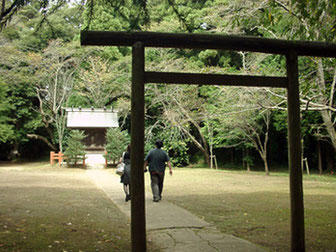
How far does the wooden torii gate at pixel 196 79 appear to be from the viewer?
14.9ft

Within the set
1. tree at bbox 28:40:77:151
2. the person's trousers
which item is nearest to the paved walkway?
the person's trousers

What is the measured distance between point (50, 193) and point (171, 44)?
27.1 feet

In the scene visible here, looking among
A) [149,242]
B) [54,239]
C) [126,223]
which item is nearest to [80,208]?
[126,223]

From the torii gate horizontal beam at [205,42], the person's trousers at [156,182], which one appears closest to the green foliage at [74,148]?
the person's trousers at [156,182]

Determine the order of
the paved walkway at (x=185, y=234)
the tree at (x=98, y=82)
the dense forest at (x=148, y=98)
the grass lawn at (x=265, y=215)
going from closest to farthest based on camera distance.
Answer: the paved walkway at (x=185, y=234) < the grass lawn at (x=265, y=215) < the dense forest at (x=148, y=98) < the tree at (x=98, y=82)

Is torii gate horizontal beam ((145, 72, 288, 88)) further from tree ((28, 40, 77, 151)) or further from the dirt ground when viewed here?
tree ((28, 40, 77, 151))

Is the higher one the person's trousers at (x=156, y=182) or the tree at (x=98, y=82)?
the tree at (x=98, y=82)

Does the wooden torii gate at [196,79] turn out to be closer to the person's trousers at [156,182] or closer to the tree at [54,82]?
the person's trousers at [156,182]

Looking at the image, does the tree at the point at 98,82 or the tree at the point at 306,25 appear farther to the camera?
the tree at the point at 98,82

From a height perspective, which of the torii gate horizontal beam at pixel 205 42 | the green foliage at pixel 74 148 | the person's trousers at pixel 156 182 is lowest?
the person's trousers at pixel 156 182

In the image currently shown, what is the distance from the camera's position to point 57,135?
31.4 m

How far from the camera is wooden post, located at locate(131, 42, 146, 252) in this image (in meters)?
4.45

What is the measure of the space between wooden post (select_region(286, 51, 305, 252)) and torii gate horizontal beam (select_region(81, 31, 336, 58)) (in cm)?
21

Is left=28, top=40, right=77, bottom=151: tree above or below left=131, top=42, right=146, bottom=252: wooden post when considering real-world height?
above
